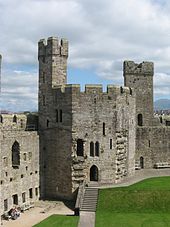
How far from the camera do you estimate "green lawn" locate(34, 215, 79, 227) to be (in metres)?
31.1

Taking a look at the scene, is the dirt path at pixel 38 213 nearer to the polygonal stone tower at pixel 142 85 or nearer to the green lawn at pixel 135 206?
the green lawn at pixel 135 206

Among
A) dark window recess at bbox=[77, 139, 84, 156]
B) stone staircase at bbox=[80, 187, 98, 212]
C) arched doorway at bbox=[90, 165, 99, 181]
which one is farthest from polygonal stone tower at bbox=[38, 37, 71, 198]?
stone staircase at bbox=[80, 187, 98, 212]

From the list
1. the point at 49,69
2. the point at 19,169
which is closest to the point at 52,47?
the point at 49,69

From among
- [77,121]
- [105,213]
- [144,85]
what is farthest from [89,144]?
[144,85]

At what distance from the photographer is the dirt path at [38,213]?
32.6 m

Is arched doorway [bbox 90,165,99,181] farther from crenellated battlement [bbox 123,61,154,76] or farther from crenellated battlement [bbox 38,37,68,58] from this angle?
crenellated battlement [bbox 123,61,154,76]

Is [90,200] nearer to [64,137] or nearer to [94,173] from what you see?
[94,173]

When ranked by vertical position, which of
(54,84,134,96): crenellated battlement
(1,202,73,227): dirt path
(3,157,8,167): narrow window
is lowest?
(1,202,73,227): dirt path

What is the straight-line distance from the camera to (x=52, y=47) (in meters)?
41.2

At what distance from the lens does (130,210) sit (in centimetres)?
3447

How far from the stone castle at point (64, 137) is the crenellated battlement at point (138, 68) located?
6700 mm

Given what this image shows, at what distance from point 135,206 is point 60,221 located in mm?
6546

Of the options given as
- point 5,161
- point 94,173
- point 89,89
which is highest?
point 89,89

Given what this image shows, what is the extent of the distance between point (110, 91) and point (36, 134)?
7999 millimetres
